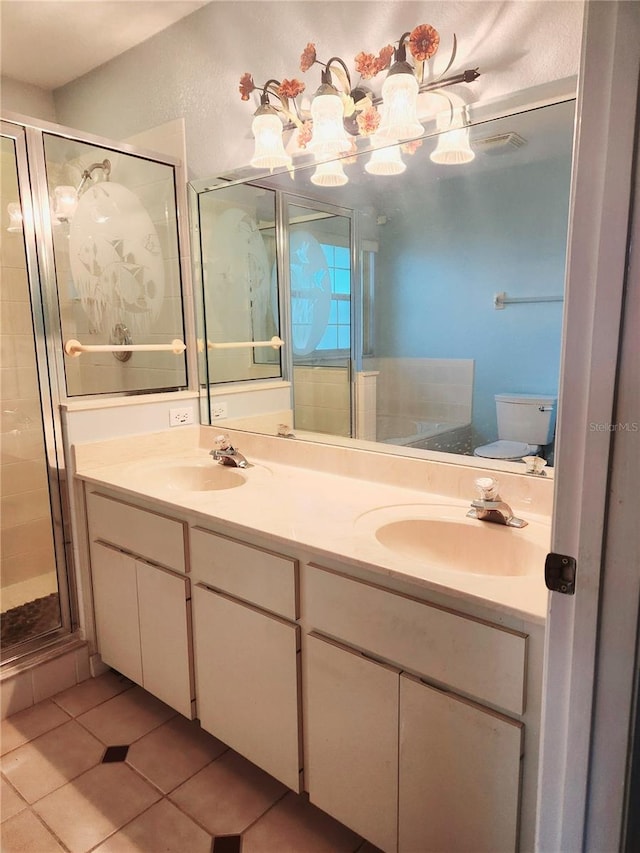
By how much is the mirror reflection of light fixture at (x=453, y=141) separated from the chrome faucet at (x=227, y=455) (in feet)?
3.82

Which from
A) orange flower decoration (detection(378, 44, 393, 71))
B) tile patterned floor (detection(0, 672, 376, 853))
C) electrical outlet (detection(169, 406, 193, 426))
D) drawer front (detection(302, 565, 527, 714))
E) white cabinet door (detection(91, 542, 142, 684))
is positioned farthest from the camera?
electrical outlet (detection(169, 406, 193, 426))

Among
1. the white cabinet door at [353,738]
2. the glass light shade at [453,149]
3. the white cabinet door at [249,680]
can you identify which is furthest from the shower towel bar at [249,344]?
the white cabinet door at [353,738]

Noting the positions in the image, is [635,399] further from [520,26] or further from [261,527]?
[520,26]

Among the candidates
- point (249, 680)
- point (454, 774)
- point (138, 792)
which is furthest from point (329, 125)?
point (138, 792)

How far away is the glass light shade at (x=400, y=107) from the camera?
1.51m

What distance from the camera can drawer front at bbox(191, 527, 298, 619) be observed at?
1349mm

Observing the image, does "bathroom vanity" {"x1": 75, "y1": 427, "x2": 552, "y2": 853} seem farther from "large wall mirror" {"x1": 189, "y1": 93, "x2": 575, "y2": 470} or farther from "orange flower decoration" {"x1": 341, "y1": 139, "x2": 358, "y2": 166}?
"orange flower decoration" {"x1": 341, "y1": 139, "x2": 358, "y2": 166}

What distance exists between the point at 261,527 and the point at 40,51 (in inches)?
92.3

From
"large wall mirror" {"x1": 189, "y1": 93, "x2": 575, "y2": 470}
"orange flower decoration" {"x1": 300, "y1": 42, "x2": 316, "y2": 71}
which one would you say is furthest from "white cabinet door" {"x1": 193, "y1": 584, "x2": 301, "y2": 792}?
"orange flower decoration" {"x1": 300, "y1": 42, "x2": 316, "y2": 71}

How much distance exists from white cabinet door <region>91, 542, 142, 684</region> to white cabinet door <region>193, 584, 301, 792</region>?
35cm

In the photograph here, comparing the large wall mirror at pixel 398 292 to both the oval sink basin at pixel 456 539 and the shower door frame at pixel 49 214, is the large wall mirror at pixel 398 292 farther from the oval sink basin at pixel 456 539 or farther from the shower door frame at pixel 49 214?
the oval sink basin at pixel 456 539

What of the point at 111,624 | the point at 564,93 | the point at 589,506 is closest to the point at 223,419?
the point at 111,624

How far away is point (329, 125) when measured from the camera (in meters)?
1.69

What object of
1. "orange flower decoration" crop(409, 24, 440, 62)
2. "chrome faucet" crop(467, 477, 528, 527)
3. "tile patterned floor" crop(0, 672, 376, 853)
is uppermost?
"orange flower decoration" crop(409, 24, 440, 62)
